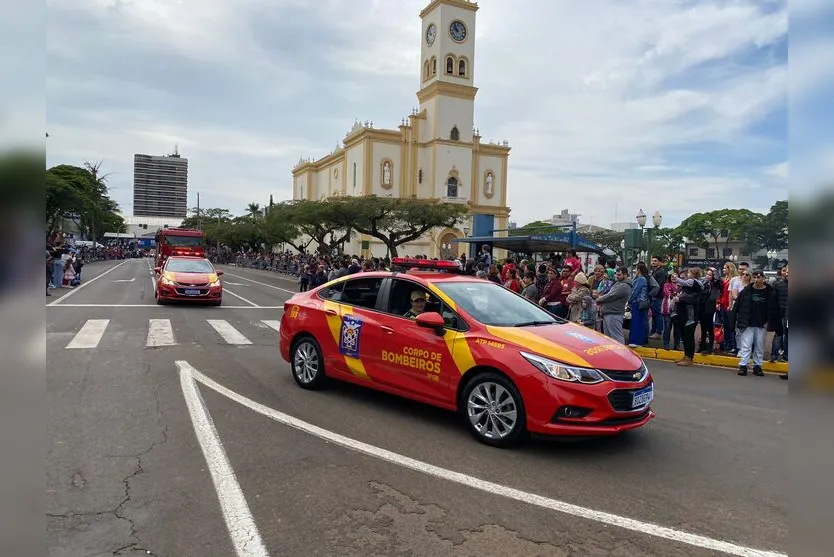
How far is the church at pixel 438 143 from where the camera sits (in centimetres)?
6269

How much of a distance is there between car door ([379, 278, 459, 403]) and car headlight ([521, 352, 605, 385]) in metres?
0.98

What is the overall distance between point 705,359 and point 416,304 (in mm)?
7258

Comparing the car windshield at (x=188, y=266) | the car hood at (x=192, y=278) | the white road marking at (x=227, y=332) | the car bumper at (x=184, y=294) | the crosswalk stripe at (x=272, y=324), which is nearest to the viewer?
the white road marking at (x=227, y=332)

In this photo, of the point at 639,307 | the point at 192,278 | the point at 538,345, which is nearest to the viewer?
the point at 538,345

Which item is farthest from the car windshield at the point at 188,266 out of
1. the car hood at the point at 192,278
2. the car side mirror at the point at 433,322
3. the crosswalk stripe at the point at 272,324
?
the car side mirror at the point at 433,322

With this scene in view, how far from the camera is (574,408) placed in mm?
5055

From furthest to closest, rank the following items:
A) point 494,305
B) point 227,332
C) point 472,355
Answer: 1. point 227,332
2. point 494,305
3. point 472,355

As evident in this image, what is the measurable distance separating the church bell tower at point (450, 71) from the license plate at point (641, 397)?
59.6m

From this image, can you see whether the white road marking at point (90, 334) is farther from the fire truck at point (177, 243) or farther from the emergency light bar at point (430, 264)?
the fire truck at point (177, 243)

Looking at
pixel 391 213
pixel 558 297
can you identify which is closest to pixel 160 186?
pixel 391 213

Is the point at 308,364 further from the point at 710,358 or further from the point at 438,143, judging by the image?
the point at 438,143

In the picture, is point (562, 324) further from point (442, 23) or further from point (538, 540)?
point (442, 23)

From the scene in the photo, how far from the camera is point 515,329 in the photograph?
5746 millimetres

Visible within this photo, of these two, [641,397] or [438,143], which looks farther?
[438,143]
